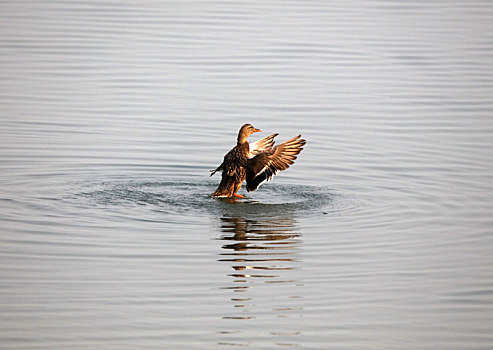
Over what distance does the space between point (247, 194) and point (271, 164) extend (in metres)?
0.58

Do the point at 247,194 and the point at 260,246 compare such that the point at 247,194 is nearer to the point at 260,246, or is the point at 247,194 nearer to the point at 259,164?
the point at 259,164

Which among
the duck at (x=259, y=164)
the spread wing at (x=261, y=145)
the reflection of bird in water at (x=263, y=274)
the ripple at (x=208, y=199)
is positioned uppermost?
the spread wing at (x=261, y=145)

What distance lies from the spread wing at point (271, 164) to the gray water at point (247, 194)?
0.76ft

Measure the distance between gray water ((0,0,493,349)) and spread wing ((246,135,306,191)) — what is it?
23 cm

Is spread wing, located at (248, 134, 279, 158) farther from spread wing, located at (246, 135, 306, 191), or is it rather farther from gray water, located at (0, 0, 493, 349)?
spread wing, located at (246, 135, 306, 191)

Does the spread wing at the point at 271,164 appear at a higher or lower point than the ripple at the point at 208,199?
higher

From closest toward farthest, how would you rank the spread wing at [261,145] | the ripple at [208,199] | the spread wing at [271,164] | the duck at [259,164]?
the ripple at [208,199] < the duck at [259,164] < the spread wing at [271,164] < the spread wing at [261,145]

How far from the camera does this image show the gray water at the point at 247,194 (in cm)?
796

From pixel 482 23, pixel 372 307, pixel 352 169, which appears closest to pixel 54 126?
pixel 352 169

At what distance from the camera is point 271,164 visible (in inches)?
512

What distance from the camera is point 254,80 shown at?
2044 centimetres

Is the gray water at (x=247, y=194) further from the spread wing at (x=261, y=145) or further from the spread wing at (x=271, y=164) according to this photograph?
the spread wing at (x=261, y=145)

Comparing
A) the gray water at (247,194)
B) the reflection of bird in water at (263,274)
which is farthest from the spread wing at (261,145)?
the reflection of bird in water at (263,274)

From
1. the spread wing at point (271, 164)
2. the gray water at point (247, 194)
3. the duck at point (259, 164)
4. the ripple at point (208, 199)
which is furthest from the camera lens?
the spread wing at point (271, 164)
